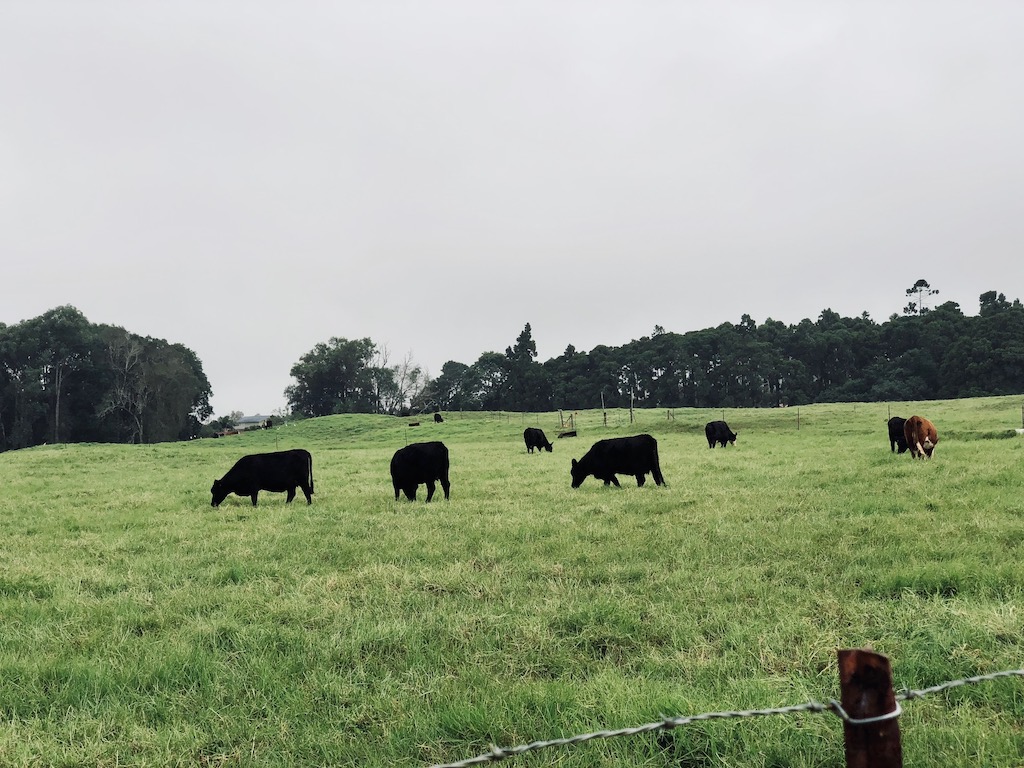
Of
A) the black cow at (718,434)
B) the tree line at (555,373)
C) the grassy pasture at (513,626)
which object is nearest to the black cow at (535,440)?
the black cow at (718,434)

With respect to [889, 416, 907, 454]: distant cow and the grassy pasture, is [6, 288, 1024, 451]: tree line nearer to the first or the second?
[889, 416, 907, 454]: distant cow

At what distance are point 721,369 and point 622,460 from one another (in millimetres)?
84787

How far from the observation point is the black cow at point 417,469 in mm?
13367

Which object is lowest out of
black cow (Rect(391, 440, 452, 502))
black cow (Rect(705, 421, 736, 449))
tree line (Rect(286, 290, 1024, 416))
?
black cow (Rect(705, 421, 736, 449))

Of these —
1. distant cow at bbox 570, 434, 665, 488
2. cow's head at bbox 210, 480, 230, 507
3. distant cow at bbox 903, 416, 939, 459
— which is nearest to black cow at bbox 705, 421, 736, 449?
distant cow at bbox 903, 416, 939, 459

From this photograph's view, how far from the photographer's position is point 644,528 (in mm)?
8930

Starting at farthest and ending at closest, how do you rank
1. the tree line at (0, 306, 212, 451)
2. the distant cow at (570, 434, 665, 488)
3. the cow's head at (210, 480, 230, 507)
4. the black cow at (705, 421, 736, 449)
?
the tree line at (0, 306, 212, 451) < the black cow at (705, 421, 736, 449) < the distant cow at (570, 434, 665, 488) < the cow's head at (210, 480, 230, 507)

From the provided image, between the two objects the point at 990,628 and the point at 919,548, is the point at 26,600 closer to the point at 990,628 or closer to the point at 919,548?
the point at 990,628

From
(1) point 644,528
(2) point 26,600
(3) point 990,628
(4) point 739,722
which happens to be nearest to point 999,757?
(4) point 739,722

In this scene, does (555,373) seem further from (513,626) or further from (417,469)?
(513,626)

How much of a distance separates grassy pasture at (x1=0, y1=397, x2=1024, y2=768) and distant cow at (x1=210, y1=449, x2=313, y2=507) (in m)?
2.18

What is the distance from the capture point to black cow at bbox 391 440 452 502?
526 inches

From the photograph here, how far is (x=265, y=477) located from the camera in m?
13.7

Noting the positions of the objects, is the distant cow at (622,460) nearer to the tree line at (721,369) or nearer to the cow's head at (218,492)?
the cow's head at (218,492)
